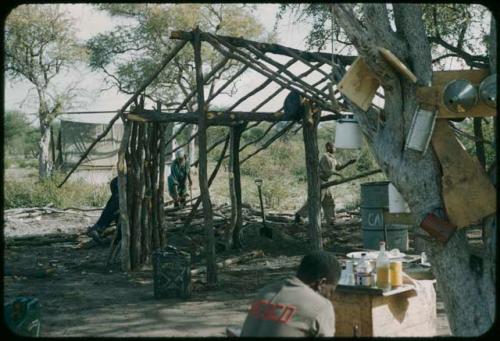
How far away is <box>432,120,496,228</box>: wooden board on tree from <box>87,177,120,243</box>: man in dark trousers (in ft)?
26.5

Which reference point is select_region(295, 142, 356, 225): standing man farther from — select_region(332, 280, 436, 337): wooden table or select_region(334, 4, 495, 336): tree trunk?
select_region(334, 4, 495, 336): tree trunk

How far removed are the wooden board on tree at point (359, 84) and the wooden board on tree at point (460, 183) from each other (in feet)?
2.01

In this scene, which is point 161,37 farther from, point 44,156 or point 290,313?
point 290,313

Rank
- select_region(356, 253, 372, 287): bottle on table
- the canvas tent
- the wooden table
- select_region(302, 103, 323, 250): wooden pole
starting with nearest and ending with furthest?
the wooden table → select_region(356, 253, 372, 287): bottle on table → select_region(302, 103, 323, 250): wooden pole → the canvas tent

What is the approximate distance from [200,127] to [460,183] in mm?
5100

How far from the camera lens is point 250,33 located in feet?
108

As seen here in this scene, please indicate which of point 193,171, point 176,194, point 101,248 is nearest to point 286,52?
point 101,248

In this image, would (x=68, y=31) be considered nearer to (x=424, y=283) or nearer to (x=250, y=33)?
(x=250, y=33)

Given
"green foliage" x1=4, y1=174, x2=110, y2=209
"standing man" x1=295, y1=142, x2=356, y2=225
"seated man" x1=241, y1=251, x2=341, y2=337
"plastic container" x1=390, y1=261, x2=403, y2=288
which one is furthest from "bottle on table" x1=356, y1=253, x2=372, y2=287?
"green foliage" x1=4, y1=174, x2=110, y2=209

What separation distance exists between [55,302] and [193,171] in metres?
20.8

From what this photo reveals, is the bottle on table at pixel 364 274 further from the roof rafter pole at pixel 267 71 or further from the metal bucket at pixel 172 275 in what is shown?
the roof rafter pole at pixel 267 71

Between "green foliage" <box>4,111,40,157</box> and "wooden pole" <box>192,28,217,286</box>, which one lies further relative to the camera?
"green foliage" <box>4,111,40,157</box>

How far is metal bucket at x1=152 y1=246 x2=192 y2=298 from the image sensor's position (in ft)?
27.6

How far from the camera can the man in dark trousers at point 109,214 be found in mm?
12119
